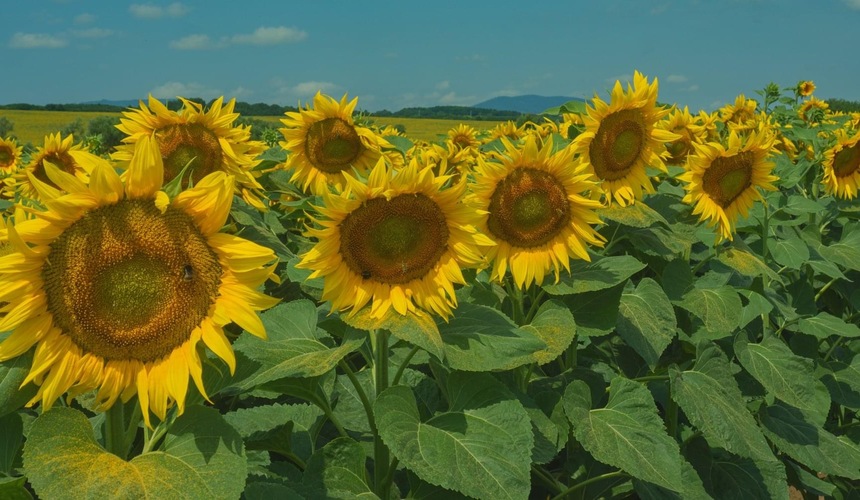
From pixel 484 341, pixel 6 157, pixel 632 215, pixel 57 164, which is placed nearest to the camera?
pixel 484 341

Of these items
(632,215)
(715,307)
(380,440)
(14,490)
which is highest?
(632,215)

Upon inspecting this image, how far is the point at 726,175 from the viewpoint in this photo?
4156mm

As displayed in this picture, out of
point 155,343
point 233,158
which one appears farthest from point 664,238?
point 155,343

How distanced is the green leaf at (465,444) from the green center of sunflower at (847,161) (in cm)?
489

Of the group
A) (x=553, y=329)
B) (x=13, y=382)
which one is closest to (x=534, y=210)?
(x=553, y=329)

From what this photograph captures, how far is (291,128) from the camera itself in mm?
4352

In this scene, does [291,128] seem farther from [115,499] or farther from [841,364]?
[841,364]

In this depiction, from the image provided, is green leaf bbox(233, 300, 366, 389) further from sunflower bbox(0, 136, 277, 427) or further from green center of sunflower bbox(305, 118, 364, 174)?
green center of sunflower bbox(305, 118, 364, 174)

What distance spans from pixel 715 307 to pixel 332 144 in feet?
7.65

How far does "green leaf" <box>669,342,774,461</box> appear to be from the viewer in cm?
301

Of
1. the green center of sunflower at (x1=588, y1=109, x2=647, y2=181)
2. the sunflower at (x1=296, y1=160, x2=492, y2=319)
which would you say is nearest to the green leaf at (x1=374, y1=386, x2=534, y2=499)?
the sunflower at (x1=296, y1=160, x2=492, y2=319)

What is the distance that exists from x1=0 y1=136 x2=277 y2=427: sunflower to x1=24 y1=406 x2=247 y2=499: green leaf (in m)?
0.08

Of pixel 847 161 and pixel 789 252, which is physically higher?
pixel 847 161

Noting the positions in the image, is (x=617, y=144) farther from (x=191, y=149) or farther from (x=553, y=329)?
(x=191, y=149)
